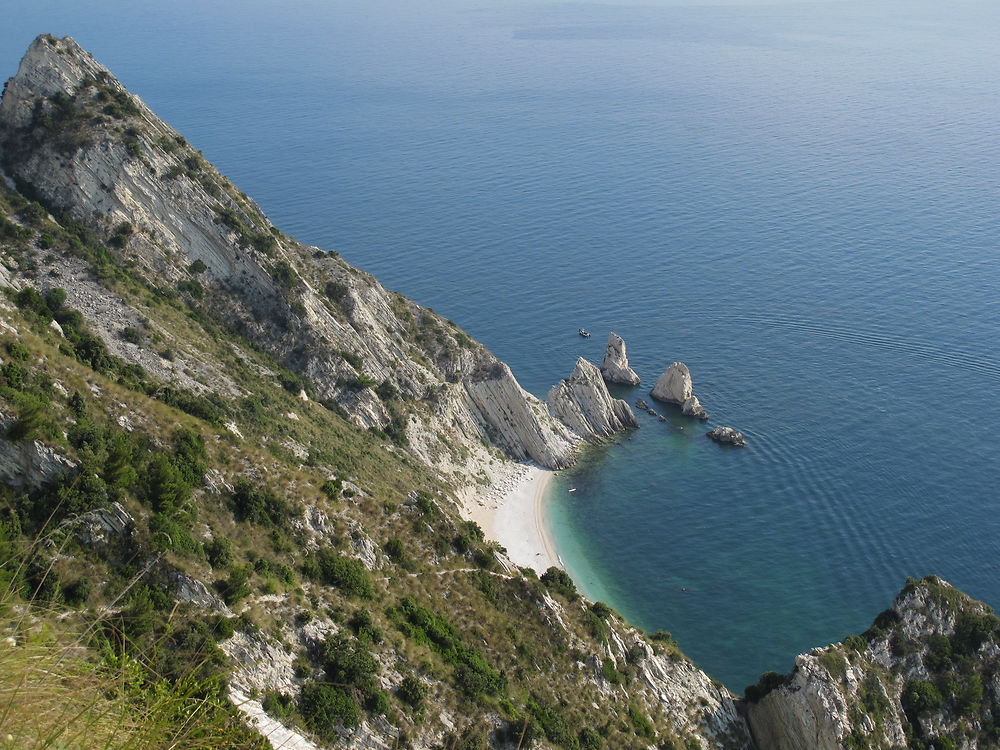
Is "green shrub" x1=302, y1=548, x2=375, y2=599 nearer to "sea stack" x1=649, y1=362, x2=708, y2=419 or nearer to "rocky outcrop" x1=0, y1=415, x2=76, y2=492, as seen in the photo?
"rocky outcrop" x1=0, y1=415, x2=76, y2=492

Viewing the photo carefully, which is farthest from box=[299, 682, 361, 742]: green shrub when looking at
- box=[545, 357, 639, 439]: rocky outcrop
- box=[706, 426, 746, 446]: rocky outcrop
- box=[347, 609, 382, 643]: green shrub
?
box=[706, 426, 746, 446]: rocky outcrop

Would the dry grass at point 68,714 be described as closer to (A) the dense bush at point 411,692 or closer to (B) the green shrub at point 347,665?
(B) the green shrub at point 347,665

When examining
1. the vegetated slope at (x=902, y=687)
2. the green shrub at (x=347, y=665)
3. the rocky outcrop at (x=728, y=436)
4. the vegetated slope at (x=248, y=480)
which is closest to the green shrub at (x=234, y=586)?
the vegetated slope at (x=248, y=480)

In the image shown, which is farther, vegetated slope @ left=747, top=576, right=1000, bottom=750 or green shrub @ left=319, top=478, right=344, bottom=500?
green shrub @ left=319, top=478, right=344, bottom=500

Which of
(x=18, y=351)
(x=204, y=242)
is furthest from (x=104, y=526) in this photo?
(x=204, y=242)

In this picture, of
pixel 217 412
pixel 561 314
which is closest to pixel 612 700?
pixel 217 412

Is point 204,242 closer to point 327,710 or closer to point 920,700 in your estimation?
point 327,710
